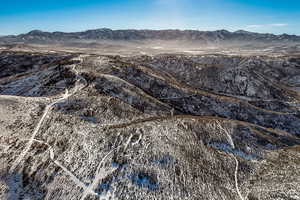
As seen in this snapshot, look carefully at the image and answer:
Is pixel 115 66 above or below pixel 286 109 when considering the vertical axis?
above

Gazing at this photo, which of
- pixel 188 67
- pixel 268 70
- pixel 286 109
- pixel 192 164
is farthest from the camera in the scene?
pixel 268 70

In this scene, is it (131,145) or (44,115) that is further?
(44,115)

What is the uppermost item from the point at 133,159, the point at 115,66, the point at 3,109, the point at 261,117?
the point at 115,66

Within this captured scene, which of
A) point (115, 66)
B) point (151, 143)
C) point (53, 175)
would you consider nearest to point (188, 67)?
point (115, 66)

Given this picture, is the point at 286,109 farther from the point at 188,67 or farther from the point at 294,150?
the point at 188,67

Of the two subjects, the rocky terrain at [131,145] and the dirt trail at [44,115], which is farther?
the dirt trail at [44,115]

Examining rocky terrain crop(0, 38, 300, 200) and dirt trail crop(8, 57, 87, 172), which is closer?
rocky terrain crop(0, 38, 300, 200)

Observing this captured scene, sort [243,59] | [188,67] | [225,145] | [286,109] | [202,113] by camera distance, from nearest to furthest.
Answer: [225,145]
[202,113]
[286,109]
[188,67]
[243,59]

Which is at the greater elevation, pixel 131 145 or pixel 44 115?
pixel 44 115
